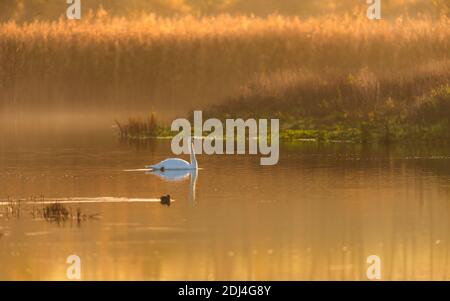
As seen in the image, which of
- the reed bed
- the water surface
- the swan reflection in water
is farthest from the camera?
the reed bed

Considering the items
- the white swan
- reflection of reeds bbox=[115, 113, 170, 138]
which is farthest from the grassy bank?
the white swan

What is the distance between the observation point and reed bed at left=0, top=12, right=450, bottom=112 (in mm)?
36656

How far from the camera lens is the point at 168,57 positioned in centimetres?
3928

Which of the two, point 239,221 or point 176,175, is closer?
point 239,221

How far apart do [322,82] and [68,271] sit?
20.7 metres

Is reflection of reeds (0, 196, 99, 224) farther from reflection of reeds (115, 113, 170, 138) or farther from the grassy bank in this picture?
reflection of reeds (115, 113, 170, 138)

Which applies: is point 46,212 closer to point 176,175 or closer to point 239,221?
point 239,221

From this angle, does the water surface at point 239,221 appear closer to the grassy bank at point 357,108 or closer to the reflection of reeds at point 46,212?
the reflection of reeds at point 46,212

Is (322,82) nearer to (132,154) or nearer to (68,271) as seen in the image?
(132,154)

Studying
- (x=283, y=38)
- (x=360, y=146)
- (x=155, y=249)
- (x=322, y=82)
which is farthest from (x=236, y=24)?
(x=155, y=249)

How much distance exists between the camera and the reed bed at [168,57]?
36656 mm

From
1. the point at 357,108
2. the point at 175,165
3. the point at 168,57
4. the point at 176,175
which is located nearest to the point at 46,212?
the point at 176,175

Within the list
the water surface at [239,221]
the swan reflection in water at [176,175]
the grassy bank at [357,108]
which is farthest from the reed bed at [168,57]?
the swan reflection in water at [176,175]

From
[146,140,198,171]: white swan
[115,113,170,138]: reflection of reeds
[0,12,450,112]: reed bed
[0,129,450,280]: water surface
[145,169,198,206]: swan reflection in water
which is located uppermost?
[0,12,450,112]: reed bed
